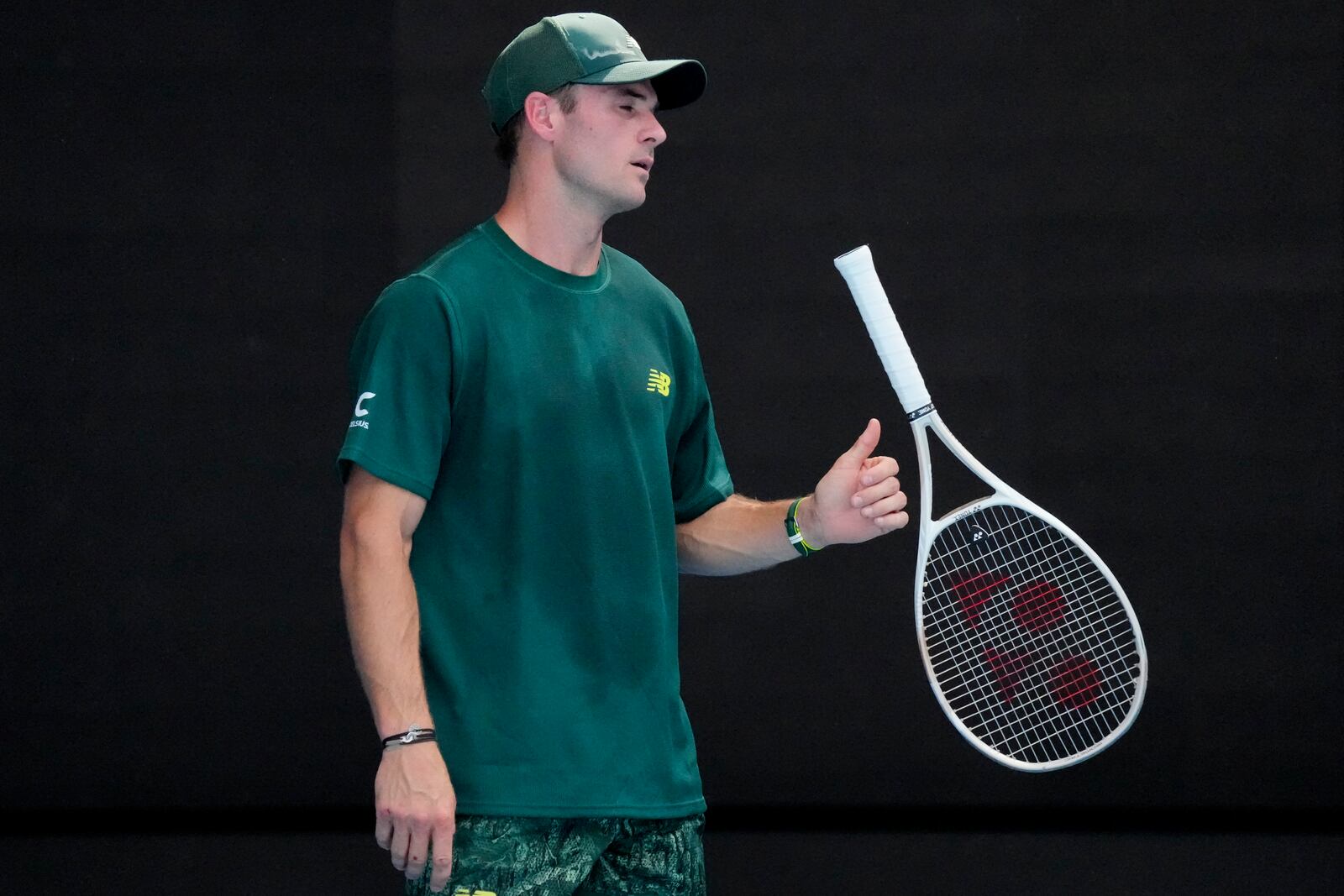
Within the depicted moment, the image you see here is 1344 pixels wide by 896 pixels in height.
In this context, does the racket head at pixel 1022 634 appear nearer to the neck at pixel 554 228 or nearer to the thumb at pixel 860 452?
the thumb at pixel 860 452

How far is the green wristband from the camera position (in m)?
2.00

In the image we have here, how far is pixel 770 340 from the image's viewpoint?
382 centimetres

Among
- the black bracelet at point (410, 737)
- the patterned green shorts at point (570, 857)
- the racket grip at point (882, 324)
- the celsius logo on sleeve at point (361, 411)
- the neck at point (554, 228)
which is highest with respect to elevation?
the neck at point (554, 228)

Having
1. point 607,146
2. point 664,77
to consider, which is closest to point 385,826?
point 607,146

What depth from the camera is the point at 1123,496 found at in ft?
12.5

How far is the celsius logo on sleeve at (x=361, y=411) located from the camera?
1.71m

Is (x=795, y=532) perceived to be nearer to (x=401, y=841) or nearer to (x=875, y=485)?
(x=875, y=485)

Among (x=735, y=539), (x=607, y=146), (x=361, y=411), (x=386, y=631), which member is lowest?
(x=386, y=631)

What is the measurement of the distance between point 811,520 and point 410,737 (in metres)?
0.58

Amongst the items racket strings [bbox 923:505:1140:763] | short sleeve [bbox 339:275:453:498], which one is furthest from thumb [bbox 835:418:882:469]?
racket strings [bbox 923:505:1140:763]

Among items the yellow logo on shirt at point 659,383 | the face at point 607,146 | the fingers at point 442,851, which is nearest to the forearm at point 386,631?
the fingers at point 442,851

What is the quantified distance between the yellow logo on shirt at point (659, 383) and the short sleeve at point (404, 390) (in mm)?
260

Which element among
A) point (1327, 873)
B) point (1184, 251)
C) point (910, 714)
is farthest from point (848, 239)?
point (1327, 873)

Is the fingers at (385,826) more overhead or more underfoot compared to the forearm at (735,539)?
more underfoot
